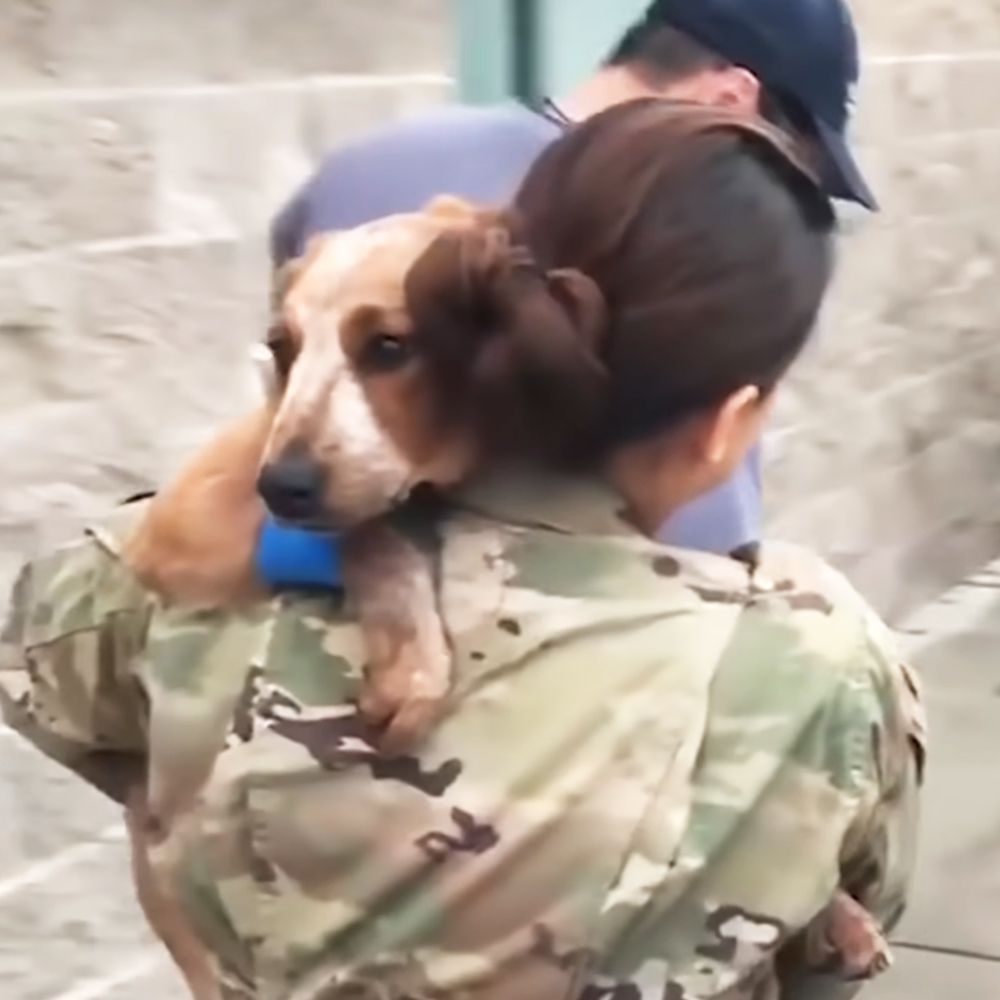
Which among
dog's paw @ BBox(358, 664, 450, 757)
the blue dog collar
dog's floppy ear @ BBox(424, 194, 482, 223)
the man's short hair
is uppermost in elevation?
dog's floppy ear @ BBox(424, 194, 482, 223)

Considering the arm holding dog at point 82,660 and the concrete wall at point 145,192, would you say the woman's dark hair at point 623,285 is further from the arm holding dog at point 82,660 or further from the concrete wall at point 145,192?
the concrete wall at point 145,192

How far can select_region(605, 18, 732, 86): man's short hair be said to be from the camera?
2193 millimetres

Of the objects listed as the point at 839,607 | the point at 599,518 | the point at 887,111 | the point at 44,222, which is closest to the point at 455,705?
the point at 599,518

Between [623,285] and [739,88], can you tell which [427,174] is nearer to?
[739,88]

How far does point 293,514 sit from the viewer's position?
4.23 feet

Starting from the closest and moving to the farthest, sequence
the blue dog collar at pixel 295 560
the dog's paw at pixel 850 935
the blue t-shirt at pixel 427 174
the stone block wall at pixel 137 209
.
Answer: the blue dog collar at pixel 295 560 → the dog's paw at pixel 850 935 → the blue t-shirt at pixel 427 174 → the stone block wall at pixel 137 209

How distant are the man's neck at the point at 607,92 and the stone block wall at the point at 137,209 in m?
0.52

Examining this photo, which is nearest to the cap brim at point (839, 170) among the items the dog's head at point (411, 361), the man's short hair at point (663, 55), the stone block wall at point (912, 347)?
the man's short hair at point (663, 55)

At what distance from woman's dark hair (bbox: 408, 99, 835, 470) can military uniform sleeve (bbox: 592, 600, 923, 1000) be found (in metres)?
0.18

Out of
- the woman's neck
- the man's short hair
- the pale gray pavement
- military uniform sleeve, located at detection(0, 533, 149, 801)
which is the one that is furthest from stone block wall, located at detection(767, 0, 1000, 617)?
the woman's neck

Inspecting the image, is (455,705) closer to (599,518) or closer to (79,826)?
(599,518)

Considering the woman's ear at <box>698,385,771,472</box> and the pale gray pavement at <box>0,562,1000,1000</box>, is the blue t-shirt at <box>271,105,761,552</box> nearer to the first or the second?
the woman's ear at <box>698,385,771,472</box>

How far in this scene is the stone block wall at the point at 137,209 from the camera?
2.33 metres

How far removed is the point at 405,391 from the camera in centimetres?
130
